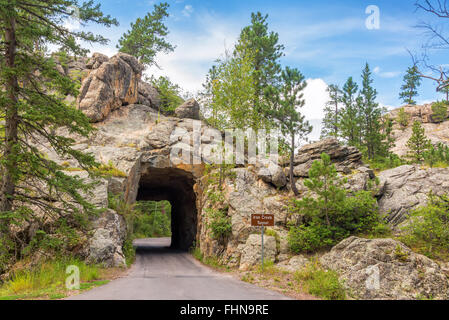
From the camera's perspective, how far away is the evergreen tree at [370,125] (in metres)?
25.7

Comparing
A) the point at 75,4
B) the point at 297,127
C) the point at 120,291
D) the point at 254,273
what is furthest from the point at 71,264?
the point at 297,127

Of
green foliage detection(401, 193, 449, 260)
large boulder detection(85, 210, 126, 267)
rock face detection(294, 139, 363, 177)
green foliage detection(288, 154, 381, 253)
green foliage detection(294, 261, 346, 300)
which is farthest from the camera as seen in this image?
rock face detection(294, 139, 363, 177)

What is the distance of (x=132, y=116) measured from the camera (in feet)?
82.1

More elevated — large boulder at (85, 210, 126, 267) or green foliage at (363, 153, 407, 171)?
green foliage at (363, 153, 407, 171)

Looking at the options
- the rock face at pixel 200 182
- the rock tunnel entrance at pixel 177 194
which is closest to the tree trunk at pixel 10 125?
the rock face at pixel 200 182

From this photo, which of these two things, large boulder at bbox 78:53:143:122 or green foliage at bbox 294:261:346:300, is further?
large boulder at bbox 78:53:143:122

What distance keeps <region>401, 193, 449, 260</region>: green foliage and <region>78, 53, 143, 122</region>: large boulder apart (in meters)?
22.5

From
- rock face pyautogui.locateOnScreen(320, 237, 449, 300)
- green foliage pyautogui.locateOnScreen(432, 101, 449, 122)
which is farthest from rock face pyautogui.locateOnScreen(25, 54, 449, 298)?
green foliage pyautogui.locateOnScreen(432, 101, 449, 122)

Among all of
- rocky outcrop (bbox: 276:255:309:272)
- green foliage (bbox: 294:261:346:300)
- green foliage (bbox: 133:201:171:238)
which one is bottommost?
green foliage (bbox: 133:201:171:238)

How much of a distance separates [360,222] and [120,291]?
11.6 metres

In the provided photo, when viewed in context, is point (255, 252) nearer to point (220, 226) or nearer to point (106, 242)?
point (220, 226)

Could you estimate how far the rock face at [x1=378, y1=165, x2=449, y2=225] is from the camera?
14.8 m

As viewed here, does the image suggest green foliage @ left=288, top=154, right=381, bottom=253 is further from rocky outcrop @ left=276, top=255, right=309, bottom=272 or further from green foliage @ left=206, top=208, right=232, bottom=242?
green foliage @ left=206, top=208, right=232, bottom=242

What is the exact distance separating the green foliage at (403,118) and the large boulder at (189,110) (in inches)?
1479
